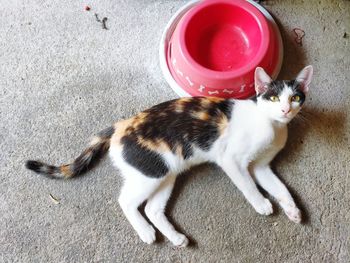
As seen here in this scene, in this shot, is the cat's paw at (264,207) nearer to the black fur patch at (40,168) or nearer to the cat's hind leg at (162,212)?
the cat's hind leg at (162,212)

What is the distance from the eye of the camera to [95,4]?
186 cm

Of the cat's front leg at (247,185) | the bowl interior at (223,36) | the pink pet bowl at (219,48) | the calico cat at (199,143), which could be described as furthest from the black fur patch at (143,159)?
the bowl interior at (223,36)

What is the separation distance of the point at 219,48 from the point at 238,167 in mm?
555

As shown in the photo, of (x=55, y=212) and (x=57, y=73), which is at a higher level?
(x=57, y=73)

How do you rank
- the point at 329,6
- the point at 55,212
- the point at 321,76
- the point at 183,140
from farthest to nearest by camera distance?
the point at 329,6 < the point at 321,76 < the point at 55,212 < the point at 183,140

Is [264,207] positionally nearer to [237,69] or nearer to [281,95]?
[281,95]

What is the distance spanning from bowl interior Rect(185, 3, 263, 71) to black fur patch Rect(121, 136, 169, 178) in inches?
Answer: 18.3

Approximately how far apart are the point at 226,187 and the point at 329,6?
95cm

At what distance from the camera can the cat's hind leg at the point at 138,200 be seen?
1.45 meters

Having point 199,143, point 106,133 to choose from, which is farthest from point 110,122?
point 199,143

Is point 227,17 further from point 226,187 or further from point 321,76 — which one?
point 226,187

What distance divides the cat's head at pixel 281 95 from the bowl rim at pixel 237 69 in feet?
0.45

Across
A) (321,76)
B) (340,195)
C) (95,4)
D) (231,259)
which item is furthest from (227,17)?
(231,259)

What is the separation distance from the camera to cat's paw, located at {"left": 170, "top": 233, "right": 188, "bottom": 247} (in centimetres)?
146
